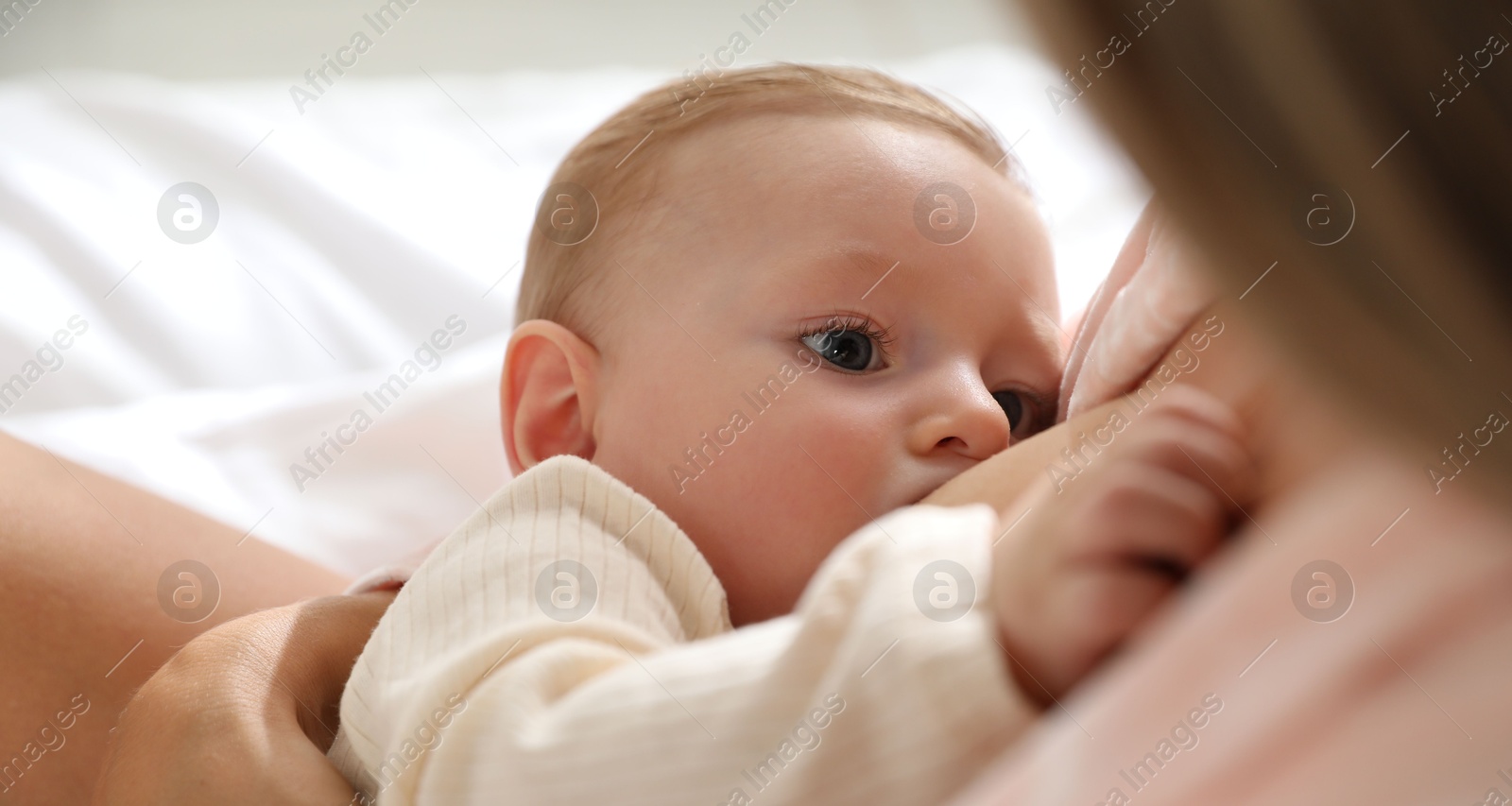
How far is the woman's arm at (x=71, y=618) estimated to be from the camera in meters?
0.99

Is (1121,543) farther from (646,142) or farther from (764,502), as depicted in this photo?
(646,142)

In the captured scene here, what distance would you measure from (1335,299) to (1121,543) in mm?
142

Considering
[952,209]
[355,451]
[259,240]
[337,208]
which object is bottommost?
[355,451]

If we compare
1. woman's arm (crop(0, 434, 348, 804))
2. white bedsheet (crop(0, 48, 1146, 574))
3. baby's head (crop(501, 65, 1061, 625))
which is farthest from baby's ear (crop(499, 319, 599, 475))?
white bedsheet (crop(0, 48, 1146, 574))

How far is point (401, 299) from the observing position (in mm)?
1912

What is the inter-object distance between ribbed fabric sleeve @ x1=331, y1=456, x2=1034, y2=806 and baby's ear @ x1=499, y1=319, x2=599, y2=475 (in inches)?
11.5

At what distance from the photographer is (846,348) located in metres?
0.97

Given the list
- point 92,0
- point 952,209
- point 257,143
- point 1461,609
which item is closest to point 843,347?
point 952,209

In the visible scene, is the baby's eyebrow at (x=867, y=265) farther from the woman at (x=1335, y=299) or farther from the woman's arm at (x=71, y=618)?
the woman's arm at (x=71, y=618)

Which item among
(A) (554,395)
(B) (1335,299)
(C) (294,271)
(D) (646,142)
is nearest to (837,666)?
(B) (1335,299)

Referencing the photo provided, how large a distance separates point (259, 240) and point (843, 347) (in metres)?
1.32

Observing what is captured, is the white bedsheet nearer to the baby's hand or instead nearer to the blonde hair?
the blonde hair

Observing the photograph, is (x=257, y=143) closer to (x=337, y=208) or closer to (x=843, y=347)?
(x=337, y=208)

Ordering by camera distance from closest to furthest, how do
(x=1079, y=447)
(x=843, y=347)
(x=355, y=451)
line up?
1. (x=1079, y=447)
2. (x=843, y=347)
3. (x=355, y=451)
